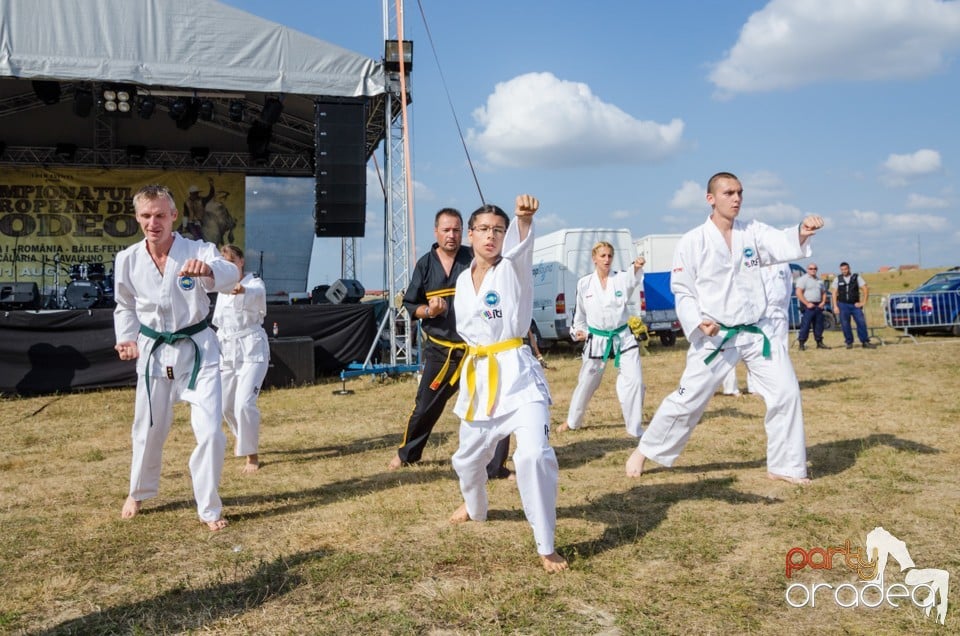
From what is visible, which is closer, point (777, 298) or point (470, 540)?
point (470, 540)

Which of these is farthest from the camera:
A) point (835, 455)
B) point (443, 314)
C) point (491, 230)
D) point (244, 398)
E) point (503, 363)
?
point (244, 398)

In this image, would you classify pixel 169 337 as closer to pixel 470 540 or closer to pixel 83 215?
pixel 470 540

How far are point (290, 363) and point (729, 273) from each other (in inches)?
347

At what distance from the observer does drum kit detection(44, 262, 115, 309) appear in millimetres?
14539

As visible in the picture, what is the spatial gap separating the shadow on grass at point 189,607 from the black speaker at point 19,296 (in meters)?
14.1

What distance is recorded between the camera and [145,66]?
491 inches

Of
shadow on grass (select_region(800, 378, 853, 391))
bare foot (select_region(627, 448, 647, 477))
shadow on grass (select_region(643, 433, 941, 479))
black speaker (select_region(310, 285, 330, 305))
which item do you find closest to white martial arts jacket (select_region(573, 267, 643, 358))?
shadow on grass (select_region(643, 433, 941, 479))

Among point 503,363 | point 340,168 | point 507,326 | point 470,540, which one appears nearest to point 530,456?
point 503,363

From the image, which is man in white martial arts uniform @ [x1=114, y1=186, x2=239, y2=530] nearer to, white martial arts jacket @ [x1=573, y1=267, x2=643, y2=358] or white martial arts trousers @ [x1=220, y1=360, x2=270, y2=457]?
white martial arts trousers @ [x1=220, y1=360, x2=270, y2=457]

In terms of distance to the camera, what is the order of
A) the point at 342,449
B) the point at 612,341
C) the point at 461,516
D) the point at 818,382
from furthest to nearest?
the point at 818,382, the point at 342,449, the point at 612,341, the point at 461,516

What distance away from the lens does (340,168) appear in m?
13.8

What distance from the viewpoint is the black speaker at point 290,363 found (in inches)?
470

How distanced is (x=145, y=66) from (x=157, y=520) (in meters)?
10.5

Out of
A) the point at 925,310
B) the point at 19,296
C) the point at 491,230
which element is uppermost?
the point at 19,296
